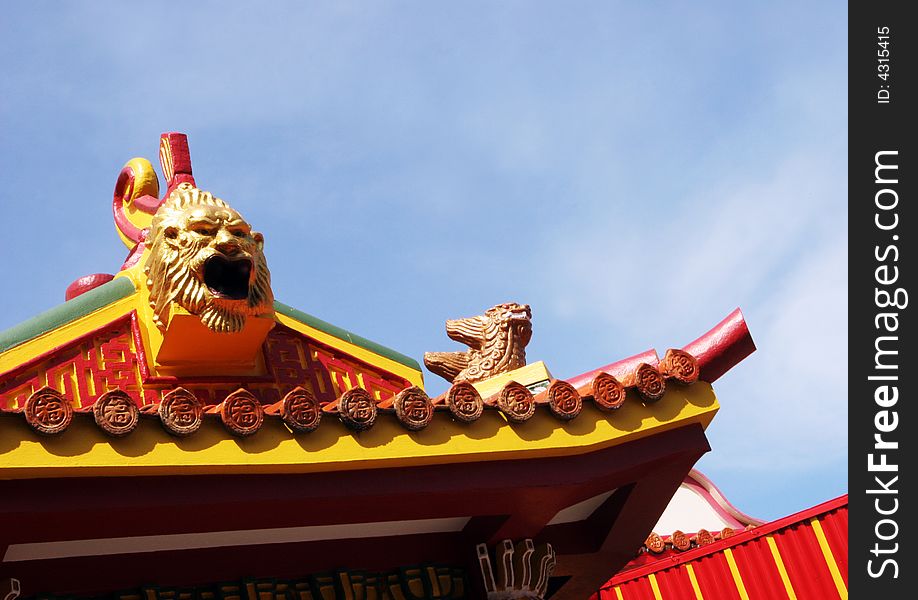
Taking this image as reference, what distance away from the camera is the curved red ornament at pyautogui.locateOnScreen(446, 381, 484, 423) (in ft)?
14.2

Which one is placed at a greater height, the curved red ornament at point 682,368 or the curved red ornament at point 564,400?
the curved red ornament at point 682,368

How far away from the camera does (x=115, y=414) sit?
377 centimetres

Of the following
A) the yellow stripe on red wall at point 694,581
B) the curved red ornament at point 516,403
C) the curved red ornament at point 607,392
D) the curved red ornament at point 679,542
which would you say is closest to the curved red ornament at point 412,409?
the curved red ornament at point 516,403

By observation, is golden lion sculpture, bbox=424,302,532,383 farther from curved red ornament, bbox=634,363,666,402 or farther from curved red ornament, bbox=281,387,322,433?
curved red ornament, bbox=281,387,322,433

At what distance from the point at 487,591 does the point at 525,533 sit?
0.96 feet

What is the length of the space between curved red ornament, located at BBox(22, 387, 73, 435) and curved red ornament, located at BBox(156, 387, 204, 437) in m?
0.30

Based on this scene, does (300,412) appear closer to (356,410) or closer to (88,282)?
(356,410)

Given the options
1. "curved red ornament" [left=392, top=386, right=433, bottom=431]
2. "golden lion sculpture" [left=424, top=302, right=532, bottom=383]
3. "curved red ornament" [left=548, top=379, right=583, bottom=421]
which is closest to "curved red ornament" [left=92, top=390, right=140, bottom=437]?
"curved red ornament" [left=392, top=386, right=433, bottom=431]

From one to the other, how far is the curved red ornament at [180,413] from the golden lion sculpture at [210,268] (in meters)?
1.28

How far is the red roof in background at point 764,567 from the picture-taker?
6949 mm

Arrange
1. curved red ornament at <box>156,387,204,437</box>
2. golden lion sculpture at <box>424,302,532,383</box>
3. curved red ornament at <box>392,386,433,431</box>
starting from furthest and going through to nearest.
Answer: golden lion sculpture at <box>424,302,532,383</box> → curved red ornament at <box>392,386,433,431</box> → curved red ornament at <box>156,387,204,437</box>

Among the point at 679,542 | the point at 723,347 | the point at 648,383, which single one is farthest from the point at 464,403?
the point at 679,542

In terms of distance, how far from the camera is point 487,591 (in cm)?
493

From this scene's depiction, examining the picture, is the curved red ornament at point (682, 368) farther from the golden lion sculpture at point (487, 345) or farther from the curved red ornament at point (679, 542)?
the curved red ornament at point (679, 542)
